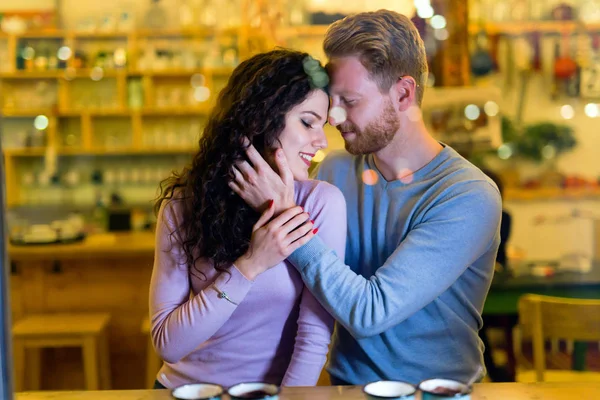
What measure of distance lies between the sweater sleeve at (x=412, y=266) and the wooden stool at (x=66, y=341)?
1.31m

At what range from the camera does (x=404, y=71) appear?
1197 millimetres

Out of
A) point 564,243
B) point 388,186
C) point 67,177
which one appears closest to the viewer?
point 388,186

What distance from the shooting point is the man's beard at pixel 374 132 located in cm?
119

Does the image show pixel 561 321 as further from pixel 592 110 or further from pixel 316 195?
pixel 592 110

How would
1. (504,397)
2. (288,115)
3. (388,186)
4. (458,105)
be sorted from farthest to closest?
(458,105) < (388,186) < (288,115) < (504,397)

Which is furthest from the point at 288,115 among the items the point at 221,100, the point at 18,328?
the point at 18,328

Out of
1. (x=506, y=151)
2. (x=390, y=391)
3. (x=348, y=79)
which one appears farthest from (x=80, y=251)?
(x=506, y=151)

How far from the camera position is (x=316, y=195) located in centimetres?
113

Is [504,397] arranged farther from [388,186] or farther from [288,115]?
[288,115]

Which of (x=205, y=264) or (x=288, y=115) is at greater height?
(x=288, y=115)

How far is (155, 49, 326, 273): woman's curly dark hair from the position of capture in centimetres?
110

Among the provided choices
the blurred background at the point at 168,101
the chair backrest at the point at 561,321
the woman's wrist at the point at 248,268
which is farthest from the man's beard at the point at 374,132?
the blurred background at the point at 168,101

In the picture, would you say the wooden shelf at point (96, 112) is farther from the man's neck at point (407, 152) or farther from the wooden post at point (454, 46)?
the man's neck at point (407, 152)

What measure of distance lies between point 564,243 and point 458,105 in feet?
7.96
